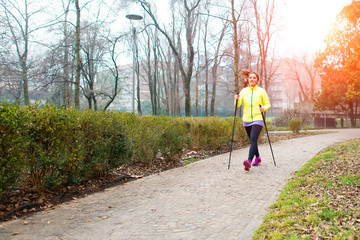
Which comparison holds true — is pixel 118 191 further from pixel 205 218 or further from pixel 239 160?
pixel 239 160

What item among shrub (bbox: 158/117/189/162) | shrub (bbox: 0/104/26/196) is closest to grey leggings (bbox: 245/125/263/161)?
shrub (bbox: 158/117/189/162)

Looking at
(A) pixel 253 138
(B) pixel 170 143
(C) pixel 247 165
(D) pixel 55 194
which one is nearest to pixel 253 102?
(A) pixel 253 138

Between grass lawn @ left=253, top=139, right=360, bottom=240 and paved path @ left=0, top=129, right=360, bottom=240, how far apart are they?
215 mm

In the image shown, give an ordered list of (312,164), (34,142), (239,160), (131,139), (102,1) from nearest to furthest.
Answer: (34,142)
(131,139)
(312,164)
(239,160)
(102,1)

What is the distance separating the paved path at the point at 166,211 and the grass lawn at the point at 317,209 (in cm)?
22

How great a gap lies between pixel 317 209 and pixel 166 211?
195 cm

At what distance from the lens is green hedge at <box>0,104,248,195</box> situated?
3.51m

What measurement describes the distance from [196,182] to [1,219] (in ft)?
10.6

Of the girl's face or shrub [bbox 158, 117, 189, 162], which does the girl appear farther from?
shrub [bbox 158, 117, 189, 162]

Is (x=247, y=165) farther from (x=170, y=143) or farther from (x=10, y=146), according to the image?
(x=10, y=146)

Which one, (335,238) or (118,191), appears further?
(118,191)

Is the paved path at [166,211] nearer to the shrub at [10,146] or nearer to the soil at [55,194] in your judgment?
the soil at [55,194]

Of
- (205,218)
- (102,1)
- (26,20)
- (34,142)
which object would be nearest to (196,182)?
(205,218)

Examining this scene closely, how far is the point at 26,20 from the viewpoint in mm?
19094
